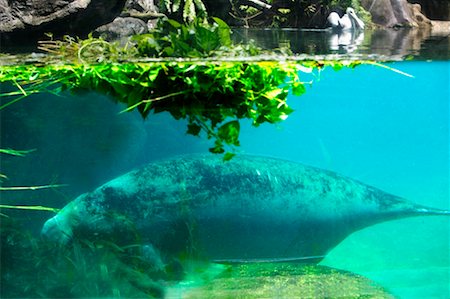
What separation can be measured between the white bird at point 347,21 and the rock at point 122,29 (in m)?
0.97

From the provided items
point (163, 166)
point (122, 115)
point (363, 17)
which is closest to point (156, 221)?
point (163, 166)

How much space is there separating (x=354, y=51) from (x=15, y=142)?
1.79 m

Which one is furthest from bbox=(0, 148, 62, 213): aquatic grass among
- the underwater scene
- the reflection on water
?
the reflection on water

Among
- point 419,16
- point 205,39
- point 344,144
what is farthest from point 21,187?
point 419,16

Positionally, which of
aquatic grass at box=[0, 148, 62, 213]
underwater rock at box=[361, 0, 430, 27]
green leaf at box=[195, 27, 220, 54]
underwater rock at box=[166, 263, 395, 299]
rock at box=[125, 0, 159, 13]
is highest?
rock at box=[125, 0, 159, 13]

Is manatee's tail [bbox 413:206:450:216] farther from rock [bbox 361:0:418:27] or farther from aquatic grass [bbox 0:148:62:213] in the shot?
aquatic grass [bbox 0:148:62:213]

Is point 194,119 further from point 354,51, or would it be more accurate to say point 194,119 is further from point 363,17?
point 363,17

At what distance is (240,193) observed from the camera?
256 centimetres

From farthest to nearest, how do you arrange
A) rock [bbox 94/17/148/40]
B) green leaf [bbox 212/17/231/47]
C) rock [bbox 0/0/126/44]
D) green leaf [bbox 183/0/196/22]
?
rock [bbox 0/0/126/44]
rock [bbox 94/17/148/40]
green leaf [bbox 183/0/196/22]
green leaf [bbox 212/17/231/47]

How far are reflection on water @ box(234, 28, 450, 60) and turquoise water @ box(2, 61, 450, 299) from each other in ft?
0.45

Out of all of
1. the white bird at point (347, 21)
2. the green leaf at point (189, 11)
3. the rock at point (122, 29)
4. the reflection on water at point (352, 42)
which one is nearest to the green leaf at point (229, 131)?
the reflection on water at point (352, 42)

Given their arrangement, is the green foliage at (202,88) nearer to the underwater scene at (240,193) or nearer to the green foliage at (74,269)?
the underwater scene at (240,193)

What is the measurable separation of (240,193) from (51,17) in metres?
1.55

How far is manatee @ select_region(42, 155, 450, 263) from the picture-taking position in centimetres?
253
